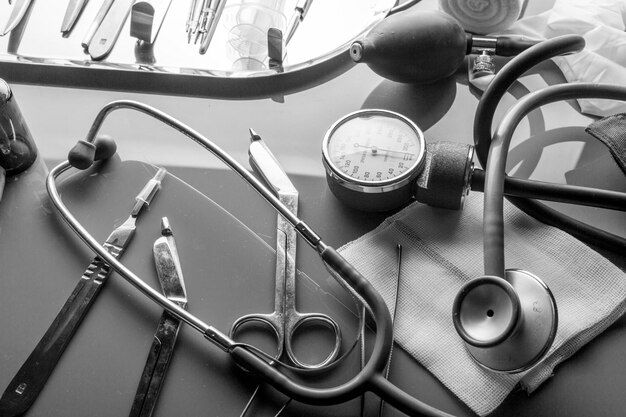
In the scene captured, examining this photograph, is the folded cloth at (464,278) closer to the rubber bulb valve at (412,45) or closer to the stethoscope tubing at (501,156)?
the stethoscope tubing at (501,156)

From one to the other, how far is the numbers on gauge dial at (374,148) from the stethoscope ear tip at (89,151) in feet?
0.94

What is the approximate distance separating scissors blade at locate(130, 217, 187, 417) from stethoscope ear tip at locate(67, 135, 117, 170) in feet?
0.39

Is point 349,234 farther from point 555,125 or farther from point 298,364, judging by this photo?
point 555,125

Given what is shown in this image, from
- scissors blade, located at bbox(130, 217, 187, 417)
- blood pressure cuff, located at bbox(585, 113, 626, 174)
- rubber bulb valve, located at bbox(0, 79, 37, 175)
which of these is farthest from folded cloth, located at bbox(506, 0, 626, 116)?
rubber bulb valve, located at bbox(0, 79, 37, 175)

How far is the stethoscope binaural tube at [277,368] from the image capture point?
1.83ft

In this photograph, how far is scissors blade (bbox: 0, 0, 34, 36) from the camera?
930 millimetres

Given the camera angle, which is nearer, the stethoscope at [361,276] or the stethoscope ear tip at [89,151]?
the stethoscope at [361,276]

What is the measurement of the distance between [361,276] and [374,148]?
0.17 m

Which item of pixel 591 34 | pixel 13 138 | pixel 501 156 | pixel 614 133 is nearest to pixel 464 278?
pixel 501 156

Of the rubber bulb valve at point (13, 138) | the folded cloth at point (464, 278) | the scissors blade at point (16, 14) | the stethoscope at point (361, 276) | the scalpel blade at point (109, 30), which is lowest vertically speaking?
the folded cloth at point (464, 278)

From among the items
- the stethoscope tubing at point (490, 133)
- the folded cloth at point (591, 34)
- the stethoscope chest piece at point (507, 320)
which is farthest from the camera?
the folded cloth at point (591, 34)

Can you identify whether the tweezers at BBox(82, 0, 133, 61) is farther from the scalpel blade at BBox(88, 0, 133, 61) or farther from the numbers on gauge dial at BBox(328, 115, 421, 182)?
the numbers on gauge dial at BBox(328, 115, 421, 182)

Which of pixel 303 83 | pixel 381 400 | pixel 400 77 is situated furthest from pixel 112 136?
A: pixel 381 400

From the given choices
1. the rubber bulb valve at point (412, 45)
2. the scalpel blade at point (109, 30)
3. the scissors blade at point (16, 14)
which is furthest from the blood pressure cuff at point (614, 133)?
the scissors blade at point (16, 14)
